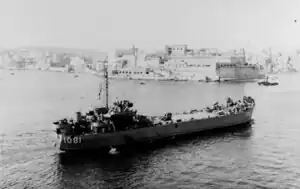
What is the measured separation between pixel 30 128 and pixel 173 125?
6758 millimetres

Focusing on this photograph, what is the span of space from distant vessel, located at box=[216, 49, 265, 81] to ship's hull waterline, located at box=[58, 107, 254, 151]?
126ft

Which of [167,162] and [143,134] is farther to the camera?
[143,134]

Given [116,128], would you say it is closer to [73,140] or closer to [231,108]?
[73,140]

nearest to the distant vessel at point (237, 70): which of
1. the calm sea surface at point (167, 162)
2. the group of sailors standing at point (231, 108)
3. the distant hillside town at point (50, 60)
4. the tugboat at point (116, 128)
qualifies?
the distant hillside town at point (50, 60)

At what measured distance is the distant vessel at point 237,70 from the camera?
2284 inches

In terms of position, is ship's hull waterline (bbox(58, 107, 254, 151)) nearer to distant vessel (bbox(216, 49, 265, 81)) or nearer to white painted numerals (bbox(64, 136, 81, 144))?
white painted numerals (bbox(64, 136, 81, 144))

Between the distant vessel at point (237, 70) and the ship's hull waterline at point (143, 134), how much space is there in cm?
3839

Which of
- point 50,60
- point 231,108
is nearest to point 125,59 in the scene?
point 50,60

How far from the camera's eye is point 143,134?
15.6m

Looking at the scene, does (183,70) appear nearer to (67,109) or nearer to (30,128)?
(67,109)

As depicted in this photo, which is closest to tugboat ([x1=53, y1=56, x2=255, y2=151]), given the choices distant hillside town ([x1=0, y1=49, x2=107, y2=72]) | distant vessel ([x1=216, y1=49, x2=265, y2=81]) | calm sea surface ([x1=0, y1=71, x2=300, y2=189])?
calm sea surface ([x1=0, y1=71, x2=300, y2=189])

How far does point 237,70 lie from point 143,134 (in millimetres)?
46661

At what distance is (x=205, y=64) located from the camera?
60.2 m

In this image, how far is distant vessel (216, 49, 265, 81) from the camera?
58.0 meters
